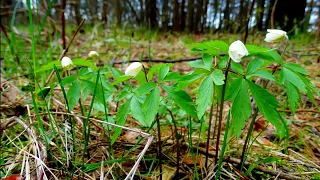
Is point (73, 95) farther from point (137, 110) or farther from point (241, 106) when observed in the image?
point (241, 106)

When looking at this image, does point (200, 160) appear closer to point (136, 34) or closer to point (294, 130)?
point (294, 130)

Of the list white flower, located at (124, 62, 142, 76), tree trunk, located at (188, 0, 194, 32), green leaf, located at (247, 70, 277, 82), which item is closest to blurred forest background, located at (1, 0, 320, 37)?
tree trunk, located at (188, 0, 194, 32)

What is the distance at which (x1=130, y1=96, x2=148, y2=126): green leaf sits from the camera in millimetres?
784

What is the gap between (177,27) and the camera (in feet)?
24.2

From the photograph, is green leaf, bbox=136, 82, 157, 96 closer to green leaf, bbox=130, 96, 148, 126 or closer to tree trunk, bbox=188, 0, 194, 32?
green leaf, bbox=130, 96, 148, 126

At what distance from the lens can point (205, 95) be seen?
682 mm

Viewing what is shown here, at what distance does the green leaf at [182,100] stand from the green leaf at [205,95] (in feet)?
0.27

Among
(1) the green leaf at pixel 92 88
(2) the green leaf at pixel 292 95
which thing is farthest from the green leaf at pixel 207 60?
(1) the green leaf at pixel 92 88

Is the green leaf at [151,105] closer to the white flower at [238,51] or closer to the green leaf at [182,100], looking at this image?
the green leaf at [182,100]

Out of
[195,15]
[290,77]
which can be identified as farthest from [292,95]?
[195,15]

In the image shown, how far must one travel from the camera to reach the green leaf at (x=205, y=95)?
2.19 feet

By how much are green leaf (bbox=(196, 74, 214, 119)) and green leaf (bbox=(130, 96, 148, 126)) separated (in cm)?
20

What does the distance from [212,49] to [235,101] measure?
171 mm

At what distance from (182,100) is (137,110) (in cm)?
15
